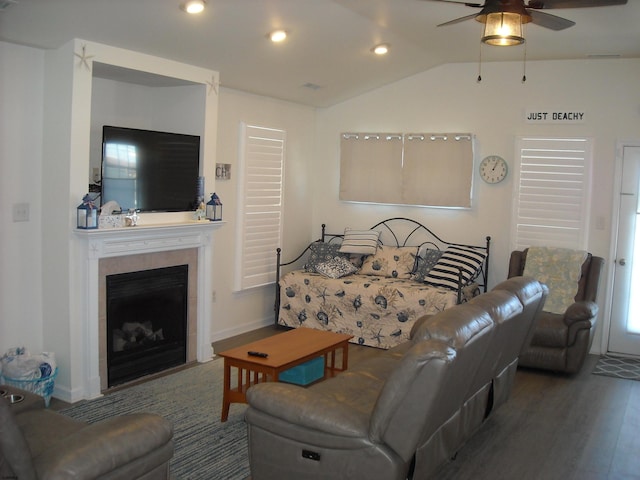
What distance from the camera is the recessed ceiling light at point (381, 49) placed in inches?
227

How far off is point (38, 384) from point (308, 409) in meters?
2.25

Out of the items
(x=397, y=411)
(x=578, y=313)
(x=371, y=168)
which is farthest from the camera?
(x=371, y=168)

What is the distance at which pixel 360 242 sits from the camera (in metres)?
6.93

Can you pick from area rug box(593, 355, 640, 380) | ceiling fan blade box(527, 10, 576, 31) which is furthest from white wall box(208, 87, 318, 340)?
area rug box(593, 355, 640, 380)

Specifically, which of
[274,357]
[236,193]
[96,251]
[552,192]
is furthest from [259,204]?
[552,192]

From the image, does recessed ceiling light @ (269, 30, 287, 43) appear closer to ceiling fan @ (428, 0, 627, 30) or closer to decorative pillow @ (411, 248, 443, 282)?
ceiling fan @ (428, 0, 627, 30)

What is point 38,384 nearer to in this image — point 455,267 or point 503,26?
point 503,26

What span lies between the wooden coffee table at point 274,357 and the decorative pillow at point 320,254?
6.78 feet

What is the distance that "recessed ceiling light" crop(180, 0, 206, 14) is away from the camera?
414cm

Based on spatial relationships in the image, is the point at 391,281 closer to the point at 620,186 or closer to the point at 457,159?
the point at 457,159

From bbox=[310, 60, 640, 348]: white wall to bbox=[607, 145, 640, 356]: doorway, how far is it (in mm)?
113

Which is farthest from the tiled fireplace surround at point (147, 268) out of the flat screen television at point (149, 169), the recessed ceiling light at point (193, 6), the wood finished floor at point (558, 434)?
the wood finished floor at point (558, 434)

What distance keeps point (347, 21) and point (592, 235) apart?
10.4 feet

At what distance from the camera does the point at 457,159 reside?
6715mm
